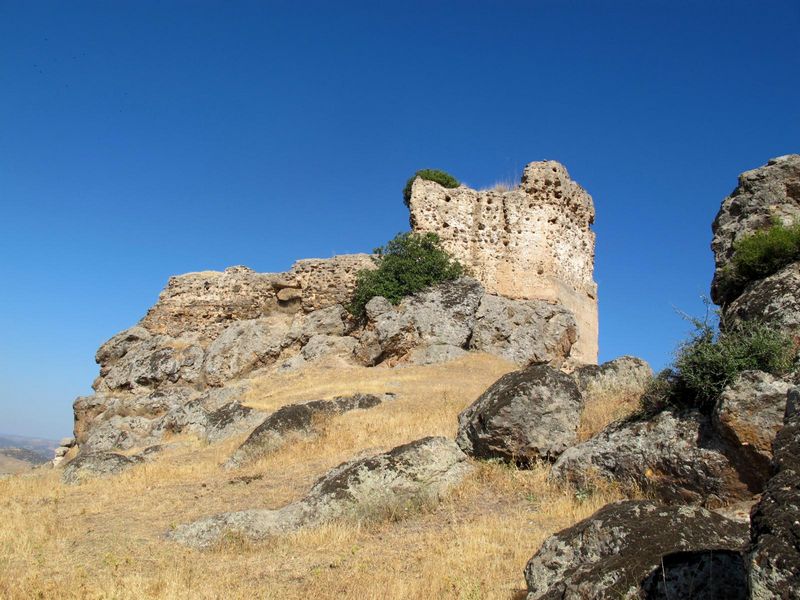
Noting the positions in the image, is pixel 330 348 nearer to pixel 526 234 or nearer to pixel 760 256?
pixel 526 234

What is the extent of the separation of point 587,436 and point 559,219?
52.4 ft

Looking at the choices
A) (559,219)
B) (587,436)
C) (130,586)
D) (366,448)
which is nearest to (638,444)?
(587,436)

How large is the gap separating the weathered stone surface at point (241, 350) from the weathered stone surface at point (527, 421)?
14513 millimetres

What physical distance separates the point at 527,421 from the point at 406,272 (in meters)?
13.9

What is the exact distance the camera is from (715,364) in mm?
7934

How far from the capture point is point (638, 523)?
16.4 feet

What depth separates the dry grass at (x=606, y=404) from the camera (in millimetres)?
9781

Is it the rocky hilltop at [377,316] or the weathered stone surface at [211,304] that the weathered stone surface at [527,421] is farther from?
the weathered stone surface at [211,304]

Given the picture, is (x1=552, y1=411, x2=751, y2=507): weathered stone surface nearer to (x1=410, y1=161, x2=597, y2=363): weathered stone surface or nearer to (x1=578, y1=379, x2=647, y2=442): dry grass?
(x1=578, y1=379, x2=647, y2=442): dry grass

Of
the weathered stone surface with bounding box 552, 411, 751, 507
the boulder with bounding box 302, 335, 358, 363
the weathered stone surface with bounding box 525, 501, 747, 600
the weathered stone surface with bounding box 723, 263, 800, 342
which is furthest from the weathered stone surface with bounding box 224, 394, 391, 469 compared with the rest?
the weathered stone surface with bounding box 525, 501, 747, 600

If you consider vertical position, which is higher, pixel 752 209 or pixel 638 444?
pixel 752 209

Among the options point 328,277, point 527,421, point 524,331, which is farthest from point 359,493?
point 328,277

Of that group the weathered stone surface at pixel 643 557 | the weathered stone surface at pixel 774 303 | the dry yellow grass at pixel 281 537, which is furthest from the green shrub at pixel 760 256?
the weathered stone surface at pixel 643 557

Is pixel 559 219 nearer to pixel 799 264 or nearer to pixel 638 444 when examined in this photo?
pixel 799 264
